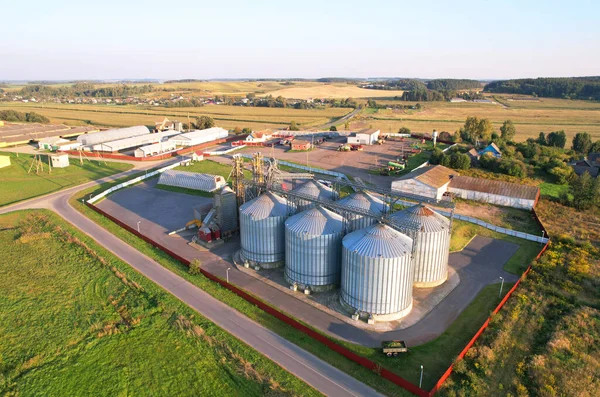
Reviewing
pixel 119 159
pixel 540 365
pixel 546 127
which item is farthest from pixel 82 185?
pixel 546 127

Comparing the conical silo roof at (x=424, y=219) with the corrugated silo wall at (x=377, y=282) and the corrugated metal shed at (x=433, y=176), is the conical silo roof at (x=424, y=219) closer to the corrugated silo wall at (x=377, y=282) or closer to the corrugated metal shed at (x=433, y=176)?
the corrugated silo wall at (x=377, y=282)

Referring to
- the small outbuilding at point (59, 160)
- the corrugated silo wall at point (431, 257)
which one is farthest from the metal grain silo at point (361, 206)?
the small outbuilding at point (59, 160)

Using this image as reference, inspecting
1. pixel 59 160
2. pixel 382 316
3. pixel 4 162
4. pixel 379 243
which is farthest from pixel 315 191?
pixel 4 162

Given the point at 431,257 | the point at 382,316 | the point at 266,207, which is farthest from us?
the point at 266,207

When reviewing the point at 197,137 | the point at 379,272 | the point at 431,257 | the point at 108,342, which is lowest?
the point at 108,342

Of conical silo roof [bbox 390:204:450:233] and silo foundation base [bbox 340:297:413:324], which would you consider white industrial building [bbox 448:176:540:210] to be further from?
silo foundation base [bbox 340:297:413:324]

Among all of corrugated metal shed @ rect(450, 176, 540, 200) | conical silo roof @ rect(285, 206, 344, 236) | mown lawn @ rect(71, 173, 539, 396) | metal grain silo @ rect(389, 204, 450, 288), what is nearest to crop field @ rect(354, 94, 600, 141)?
corrugated metal shed @ rect(450, 176, 540, 200)

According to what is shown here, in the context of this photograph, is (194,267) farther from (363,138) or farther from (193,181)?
(363,138)
